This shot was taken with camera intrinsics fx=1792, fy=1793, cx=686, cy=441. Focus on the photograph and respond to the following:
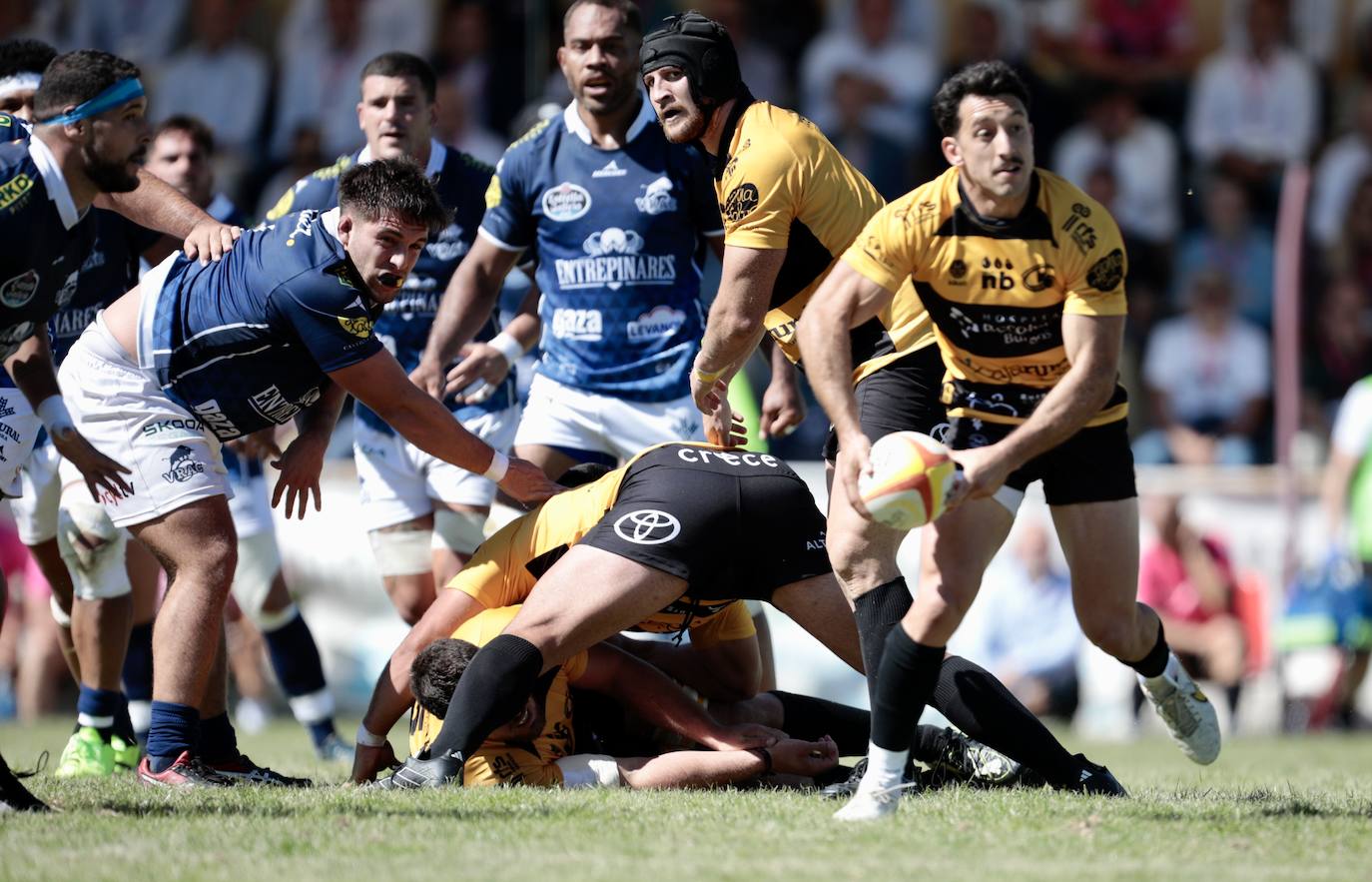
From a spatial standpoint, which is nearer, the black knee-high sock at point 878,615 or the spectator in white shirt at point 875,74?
the black knee-high sock at point 878,615

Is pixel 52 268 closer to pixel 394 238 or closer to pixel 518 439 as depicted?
pixel 394 238

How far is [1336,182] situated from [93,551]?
36.7 feet

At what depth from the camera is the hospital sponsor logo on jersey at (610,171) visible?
761 cm

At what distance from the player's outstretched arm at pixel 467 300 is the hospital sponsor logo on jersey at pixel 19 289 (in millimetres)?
2405

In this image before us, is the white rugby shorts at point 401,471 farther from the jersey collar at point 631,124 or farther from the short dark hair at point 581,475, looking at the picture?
the jersey collar at point 631,124

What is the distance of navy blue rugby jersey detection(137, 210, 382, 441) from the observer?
597 cm

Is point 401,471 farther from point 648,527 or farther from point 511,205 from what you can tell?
point 648,527

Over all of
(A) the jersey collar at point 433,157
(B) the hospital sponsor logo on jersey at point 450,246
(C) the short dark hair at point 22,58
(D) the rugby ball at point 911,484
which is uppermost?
(C) the short dark hair at point 22,58

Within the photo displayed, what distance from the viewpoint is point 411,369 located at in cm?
834

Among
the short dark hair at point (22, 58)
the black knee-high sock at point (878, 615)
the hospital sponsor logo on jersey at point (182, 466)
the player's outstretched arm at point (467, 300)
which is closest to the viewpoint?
the black knee-high sock at point (878, 615)

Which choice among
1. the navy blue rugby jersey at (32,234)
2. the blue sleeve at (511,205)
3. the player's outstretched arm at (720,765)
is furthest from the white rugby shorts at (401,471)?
the navy blue rugby jersey at (32,234)

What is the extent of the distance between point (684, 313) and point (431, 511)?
1.63 metres

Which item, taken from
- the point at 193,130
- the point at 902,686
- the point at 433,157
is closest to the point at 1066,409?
the point at 902,686

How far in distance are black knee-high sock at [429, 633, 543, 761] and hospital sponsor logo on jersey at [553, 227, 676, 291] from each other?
2245mm
